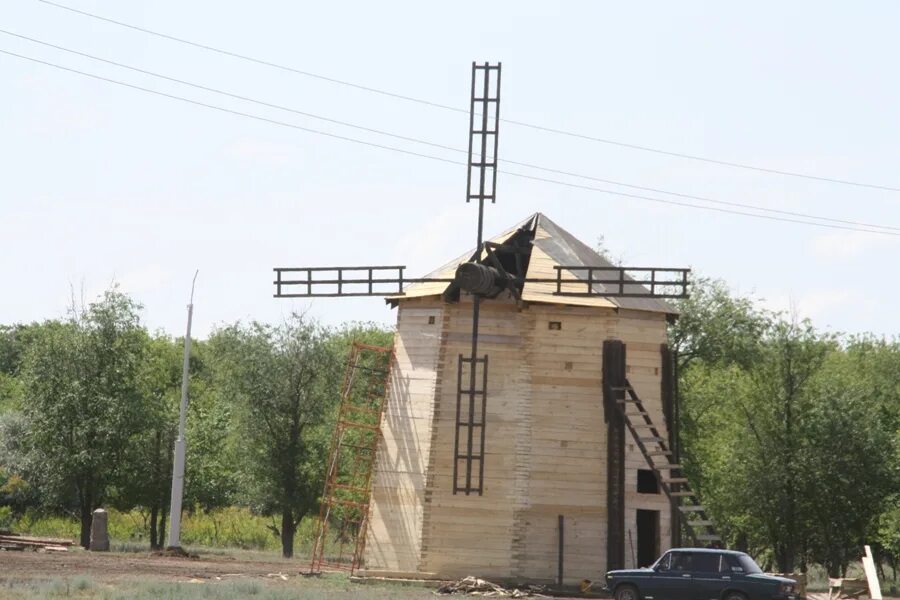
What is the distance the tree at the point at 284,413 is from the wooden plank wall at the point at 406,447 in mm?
22346

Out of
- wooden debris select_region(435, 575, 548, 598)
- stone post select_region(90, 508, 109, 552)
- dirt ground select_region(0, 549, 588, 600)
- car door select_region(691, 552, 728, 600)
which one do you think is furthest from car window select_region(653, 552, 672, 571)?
stone post select_region(90, 508, 109, 552)

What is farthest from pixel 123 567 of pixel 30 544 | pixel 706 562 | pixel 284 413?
pixel 284 413

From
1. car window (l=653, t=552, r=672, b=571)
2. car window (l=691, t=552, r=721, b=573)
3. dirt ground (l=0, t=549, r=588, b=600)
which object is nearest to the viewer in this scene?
dirt ground (l=0, t=549, r=588, b=600)

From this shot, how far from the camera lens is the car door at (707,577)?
1124 inches

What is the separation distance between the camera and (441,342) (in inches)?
1420

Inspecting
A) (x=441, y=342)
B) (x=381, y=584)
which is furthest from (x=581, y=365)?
(x=381, y=584)

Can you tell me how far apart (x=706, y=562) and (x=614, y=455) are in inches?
264

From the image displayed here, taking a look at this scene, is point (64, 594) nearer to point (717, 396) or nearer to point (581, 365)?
point (581, 365)

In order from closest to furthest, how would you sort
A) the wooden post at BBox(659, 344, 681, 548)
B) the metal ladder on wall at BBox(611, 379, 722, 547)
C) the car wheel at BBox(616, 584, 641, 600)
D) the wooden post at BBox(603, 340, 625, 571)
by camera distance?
the car wheel at BBox(616, 584, 641, 600) → the metal ladder on wall at BBox(611, 379, 722, 547) → the wooden post at BBox(603, 340, 625, 571) → the wooden post at BBox(659, 344, 681, 548)

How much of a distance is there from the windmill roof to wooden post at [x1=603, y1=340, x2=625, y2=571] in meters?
1.29

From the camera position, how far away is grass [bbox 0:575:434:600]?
27219 millimetres

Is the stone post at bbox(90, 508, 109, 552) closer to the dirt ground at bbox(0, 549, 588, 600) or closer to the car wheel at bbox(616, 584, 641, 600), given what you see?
the dirt ground at bbox(0, 549, 588, 600)

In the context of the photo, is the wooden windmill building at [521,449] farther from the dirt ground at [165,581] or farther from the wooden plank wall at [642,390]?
the dirt ground at [165,581]

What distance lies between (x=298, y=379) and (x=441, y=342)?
78.7ft
